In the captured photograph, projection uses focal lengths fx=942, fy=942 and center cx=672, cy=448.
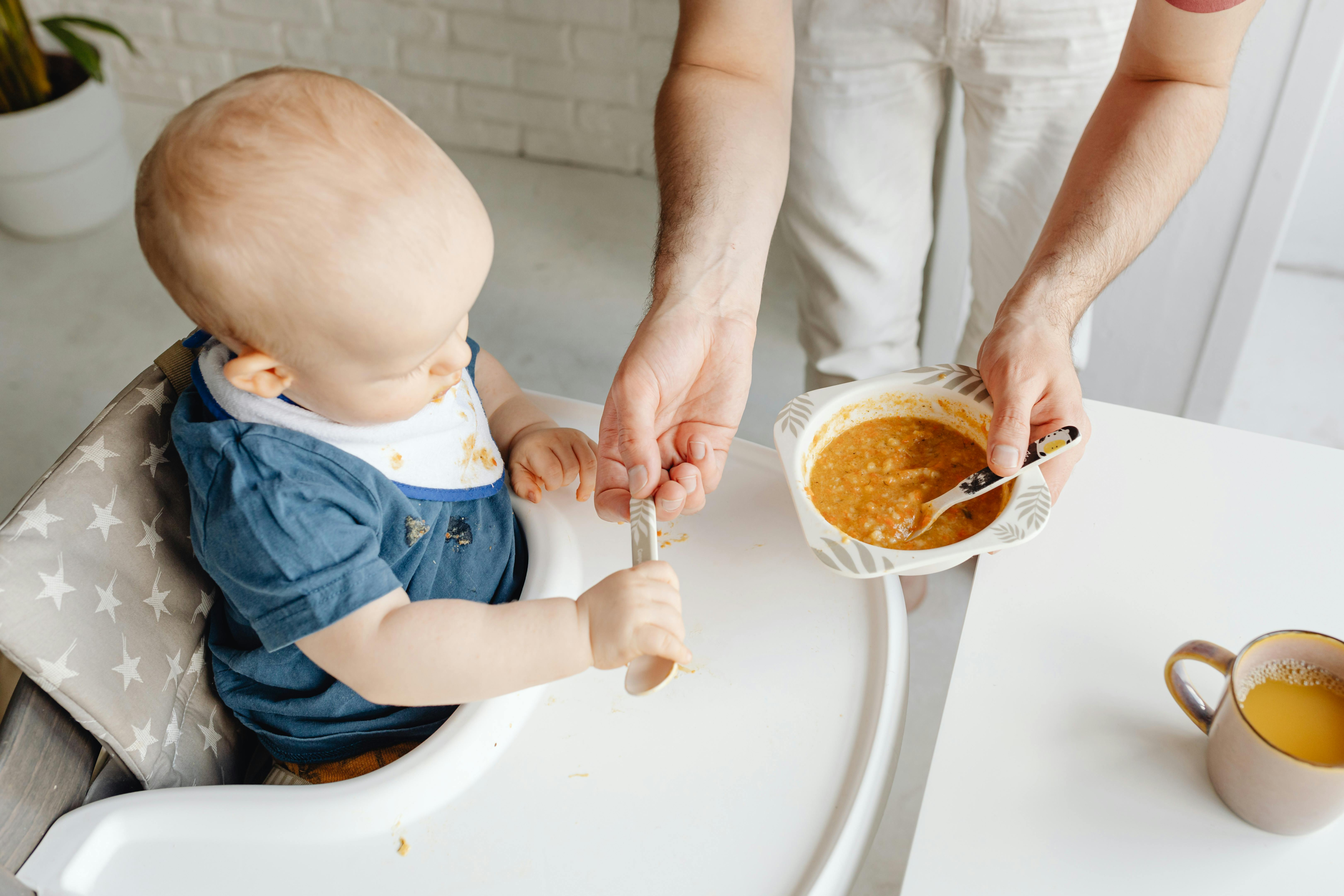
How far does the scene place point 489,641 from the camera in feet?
2.37

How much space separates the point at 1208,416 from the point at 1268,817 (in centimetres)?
152

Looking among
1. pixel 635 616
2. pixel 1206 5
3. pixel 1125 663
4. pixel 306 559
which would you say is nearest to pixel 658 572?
pixel 635 616

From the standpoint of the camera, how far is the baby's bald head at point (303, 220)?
62 centimetres

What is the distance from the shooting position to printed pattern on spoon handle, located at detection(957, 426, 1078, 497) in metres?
0.81

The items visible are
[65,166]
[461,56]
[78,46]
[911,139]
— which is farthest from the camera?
[461,56]

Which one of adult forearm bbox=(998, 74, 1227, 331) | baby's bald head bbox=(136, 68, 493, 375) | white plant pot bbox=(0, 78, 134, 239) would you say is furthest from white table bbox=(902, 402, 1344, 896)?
white plant pot bbox=(0, 78, 134, 239)

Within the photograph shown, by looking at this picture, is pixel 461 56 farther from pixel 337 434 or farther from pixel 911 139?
pixel 337 434

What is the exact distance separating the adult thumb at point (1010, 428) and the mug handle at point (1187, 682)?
7.6 inches

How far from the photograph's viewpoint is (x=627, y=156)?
8.64 feet

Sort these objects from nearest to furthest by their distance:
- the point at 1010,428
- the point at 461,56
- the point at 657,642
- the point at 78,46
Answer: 1. the point at 657,642
2. the point at 1010,428
3. the point at 78,46
4. the point at 461,56

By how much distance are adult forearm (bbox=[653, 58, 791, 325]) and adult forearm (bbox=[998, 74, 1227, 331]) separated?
12.0 inches

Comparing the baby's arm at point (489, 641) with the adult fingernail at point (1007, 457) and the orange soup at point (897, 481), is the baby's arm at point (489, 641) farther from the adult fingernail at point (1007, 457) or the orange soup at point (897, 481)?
the adult fingernail at point (1007, 457)

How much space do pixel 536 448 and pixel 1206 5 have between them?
2.77 feet

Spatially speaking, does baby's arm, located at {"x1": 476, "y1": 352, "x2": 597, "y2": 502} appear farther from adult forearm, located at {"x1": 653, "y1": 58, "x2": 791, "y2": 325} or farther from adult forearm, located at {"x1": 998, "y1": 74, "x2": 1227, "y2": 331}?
adult forearm, located at {"x1": 998, "y1": 74, "x2": 1227, "y2": 331}
